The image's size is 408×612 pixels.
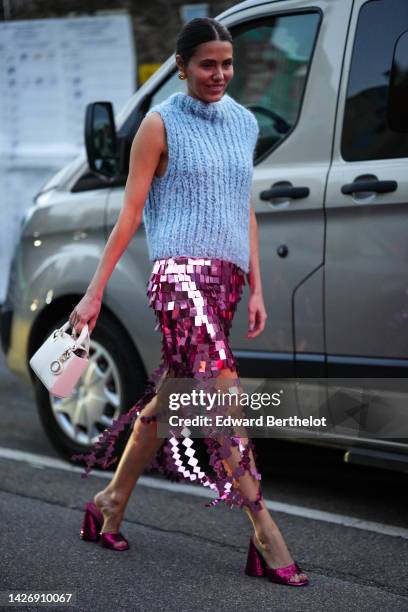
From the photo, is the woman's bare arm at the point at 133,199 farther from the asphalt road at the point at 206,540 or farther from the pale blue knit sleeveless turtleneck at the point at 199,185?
the asphalt road at the point at 206,540

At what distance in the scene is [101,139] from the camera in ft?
16.5

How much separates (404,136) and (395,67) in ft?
0.89

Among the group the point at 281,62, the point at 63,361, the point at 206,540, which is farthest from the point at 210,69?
the point at 281,62

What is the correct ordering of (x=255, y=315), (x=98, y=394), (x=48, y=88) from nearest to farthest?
(x=255, y=315)
(x=98, y=394)
(x=48, y=88)

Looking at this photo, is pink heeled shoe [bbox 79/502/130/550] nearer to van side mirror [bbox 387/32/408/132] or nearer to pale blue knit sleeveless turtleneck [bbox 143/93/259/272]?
pale blue knit sleeveless turtleneck [bbox 143/93/259/272]

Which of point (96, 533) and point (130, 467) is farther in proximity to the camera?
point (96, 533)

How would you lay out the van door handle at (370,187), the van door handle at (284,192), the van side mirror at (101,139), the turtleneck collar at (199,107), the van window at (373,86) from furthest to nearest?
the van side mirror at (101,139), the van door handle at (284,192), the van window at (373,86), the van door handle at (370,187), the turtleneck collar at (199,107)

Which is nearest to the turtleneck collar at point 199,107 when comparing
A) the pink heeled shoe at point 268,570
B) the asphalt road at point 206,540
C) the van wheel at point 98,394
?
the pink heeled shoe at point 268,570

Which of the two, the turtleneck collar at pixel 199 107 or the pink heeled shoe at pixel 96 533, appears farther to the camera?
the pink heeled shoe at pixel 96 533

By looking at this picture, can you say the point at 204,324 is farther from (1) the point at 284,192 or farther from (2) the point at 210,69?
(1) the point at 284,192

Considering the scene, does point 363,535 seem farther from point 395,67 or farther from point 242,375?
point 395,67

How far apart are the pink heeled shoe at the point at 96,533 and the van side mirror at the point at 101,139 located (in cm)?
158

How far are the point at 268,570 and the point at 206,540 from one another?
1.87 ft

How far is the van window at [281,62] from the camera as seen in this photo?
4750 millimetres
